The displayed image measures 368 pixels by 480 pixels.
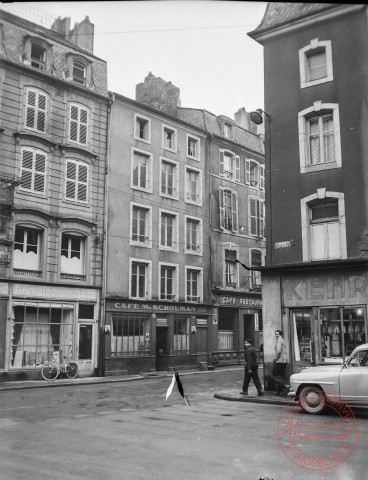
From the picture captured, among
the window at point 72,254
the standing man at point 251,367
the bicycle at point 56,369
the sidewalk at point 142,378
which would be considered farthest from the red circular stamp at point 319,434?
the window at point 72,254

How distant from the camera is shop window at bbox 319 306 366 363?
15195 millimetres

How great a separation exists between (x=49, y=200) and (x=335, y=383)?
58.0 feet

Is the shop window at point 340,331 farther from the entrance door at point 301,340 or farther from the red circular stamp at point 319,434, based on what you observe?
the red circular stamp at point 319,434

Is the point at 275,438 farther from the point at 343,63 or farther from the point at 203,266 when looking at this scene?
the point at 203,266

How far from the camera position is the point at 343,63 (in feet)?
53.3

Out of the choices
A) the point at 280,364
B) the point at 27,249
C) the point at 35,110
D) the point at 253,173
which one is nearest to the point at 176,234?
the point at 253,173

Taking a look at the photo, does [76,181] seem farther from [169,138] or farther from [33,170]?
[169,138]

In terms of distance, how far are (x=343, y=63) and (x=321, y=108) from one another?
→ 1512 millimetres

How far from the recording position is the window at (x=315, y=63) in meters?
16.6

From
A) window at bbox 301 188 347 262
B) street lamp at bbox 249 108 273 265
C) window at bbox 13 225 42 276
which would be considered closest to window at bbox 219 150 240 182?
window at bbox 13 225 42 276

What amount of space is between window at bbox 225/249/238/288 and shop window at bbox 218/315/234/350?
7.66 feet

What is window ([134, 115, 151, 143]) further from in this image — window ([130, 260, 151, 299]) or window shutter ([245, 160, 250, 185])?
window shutter ([245, 160, 250, 185])

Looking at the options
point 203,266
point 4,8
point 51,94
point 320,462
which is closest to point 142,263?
point 203,266

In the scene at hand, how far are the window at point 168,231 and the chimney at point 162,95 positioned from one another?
815 centimetres
